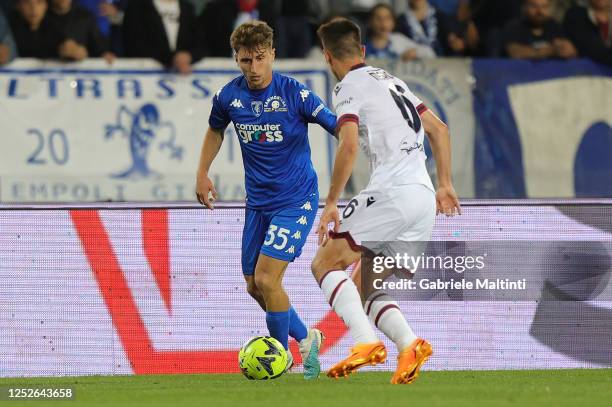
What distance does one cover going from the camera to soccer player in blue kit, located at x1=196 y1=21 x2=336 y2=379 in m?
9.18

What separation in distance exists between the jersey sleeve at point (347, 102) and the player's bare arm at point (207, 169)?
4.29 ft

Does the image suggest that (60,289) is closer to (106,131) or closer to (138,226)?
(138,226)

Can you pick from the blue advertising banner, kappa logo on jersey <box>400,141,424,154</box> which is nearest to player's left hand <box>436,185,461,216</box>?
kappa logo on jersey <box>400,141,424,154</box>

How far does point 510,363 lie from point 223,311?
6.89ft

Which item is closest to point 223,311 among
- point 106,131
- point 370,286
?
point 370,286

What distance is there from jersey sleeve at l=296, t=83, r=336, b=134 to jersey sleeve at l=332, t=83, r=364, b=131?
0.63 metres

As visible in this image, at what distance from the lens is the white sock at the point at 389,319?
8438 millimetres

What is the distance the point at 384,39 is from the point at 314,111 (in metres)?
4.87

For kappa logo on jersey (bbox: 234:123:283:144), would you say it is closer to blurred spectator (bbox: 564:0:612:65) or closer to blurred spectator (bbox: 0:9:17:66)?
blurred spectator (bbox: 0:9:17:66)

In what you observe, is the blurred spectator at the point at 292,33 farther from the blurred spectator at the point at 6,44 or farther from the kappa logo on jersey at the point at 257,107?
the kappa logo on jersey at the point at 257,107

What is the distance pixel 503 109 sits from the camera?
1400 cm

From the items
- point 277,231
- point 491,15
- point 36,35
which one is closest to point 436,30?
point 491,15

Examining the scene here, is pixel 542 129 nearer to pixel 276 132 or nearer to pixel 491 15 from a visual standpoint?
pixel 491 15

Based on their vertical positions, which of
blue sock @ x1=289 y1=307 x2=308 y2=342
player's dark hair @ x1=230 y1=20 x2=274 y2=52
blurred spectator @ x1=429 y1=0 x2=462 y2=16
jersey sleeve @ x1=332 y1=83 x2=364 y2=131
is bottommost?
blue sock @ x1=289 y1=307 x2=308 y2=342
